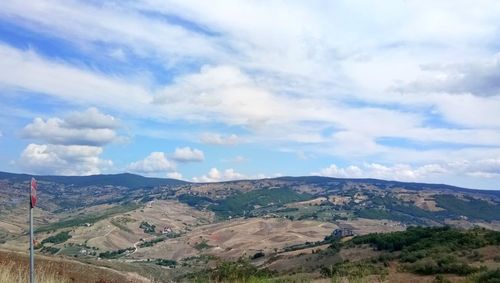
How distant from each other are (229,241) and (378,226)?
65.0 meters

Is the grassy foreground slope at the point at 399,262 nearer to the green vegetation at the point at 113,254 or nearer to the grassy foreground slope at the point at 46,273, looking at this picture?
the grassy foreground slope at the point at 46,273

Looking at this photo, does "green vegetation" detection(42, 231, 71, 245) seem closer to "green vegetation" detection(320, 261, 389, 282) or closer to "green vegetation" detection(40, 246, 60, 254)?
"green vegetation" detection(40, 246, 60, 254)

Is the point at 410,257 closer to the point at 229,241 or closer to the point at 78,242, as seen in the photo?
the point at 229,241

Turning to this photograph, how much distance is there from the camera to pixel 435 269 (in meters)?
31.8

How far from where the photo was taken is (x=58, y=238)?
6944 inches

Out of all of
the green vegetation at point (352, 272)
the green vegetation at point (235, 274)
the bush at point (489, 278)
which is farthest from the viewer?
the bush at point (489, 278)

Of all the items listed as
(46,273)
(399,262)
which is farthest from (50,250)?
(46,273)

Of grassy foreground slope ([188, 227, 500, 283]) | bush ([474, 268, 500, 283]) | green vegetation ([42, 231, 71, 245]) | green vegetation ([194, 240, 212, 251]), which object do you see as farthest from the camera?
green vegetation ([42, 231, 71, 245])

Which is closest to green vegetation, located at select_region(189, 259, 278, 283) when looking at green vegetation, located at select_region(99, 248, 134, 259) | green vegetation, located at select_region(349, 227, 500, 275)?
green vegetation, located at select_region(349, 227, 500, 275)

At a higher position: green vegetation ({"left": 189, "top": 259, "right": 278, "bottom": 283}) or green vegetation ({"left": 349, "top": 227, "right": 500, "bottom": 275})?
green vegetation ({"left": 189, "top": 259, "right": 278, "bottom": 283})

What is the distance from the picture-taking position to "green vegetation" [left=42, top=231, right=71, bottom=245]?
173m

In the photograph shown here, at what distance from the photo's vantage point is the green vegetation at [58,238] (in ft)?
568

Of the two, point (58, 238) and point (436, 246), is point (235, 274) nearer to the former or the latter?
point (436, 246)

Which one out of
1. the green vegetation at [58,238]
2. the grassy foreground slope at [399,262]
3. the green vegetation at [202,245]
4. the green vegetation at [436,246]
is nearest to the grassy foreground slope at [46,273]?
the grassy foreground slope at [399,262]
